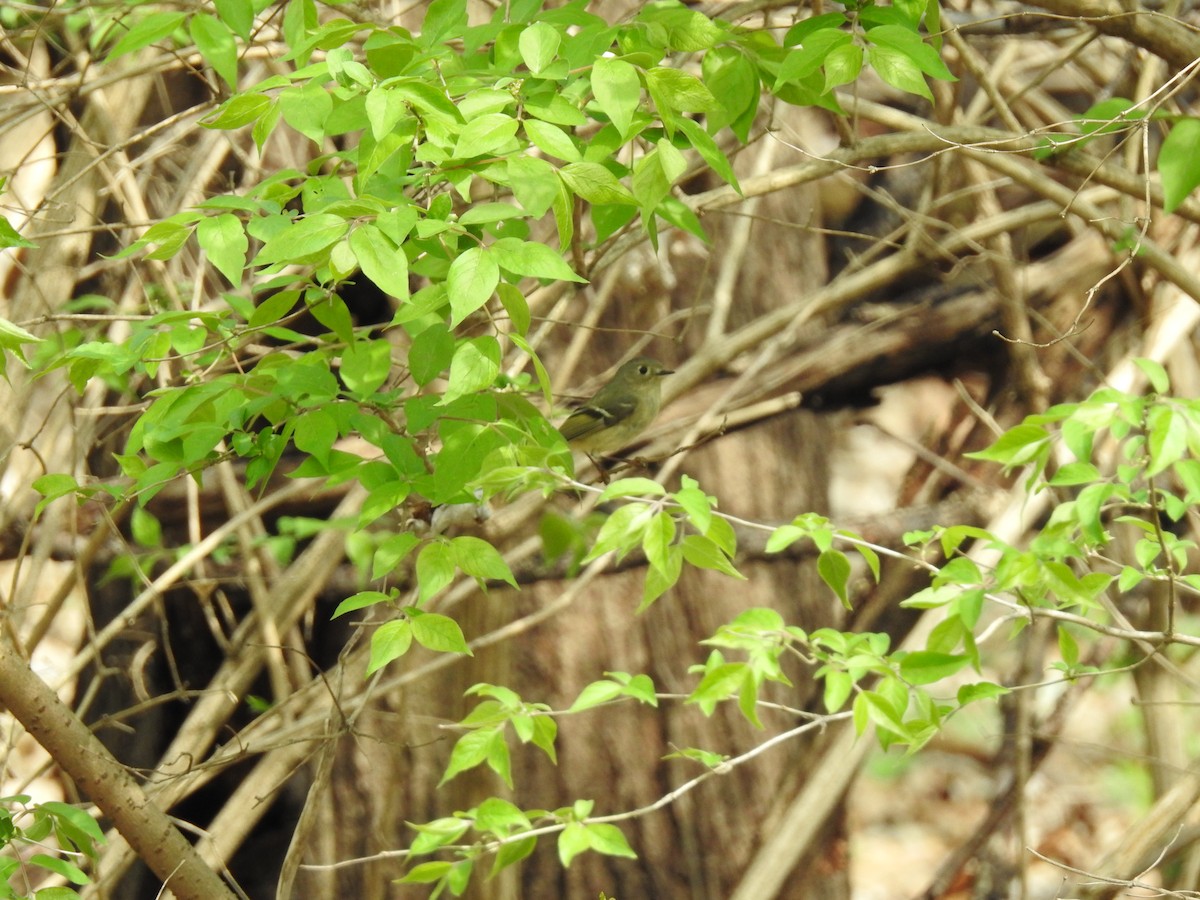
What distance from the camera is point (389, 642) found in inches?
76.9

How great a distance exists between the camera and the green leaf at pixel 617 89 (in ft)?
5.72

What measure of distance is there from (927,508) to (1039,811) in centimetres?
301

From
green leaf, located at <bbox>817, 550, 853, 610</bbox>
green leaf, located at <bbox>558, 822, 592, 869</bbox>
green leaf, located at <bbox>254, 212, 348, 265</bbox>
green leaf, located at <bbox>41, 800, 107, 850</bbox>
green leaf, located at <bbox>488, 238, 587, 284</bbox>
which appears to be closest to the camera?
green leaf, located at <bbox>254, 212, 348, 265</bbox>

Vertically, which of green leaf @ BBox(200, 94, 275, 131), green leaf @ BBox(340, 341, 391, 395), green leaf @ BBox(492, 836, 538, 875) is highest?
green leaf @ BBox(200, 94, 275, 131)

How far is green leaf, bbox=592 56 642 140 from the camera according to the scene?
5.72ft

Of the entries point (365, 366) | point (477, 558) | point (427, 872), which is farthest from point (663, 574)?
point (427, 872)

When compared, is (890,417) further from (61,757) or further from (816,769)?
(61,757)

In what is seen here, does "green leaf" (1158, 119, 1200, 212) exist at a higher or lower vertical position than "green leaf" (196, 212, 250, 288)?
lower

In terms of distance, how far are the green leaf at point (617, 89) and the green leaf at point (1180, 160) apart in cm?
110

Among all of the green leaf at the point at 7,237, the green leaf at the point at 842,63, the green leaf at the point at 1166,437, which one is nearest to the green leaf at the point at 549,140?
the green leaf at the point at 842,63

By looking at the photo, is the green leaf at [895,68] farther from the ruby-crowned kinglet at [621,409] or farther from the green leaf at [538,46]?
the ruby-crowned kinglet at [621,409]

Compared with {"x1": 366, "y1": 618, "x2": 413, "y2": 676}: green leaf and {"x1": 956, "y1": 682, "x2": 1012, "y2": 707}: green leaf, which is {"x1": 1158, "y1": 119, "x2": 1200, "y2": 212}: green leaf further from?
{"x1": 366, "y1": 618, "x2": 413, "y2": 676}: green leaf

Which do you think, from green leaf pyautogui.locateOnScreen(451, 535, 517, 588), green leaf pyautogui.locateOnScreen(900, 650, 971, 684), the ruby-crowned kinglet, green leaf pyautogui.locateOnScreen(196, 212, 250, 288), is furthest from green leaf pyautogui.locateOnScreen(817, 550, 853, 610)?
the ruby-crowned kinglet

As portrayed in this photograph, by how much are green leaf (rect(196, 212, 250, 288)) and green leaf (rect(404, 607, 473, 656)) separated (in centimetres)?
64
